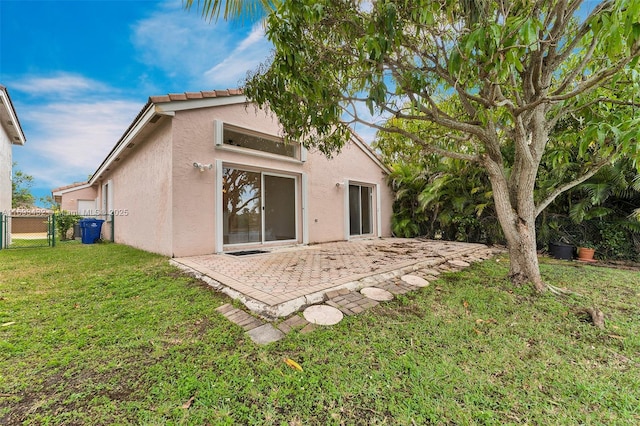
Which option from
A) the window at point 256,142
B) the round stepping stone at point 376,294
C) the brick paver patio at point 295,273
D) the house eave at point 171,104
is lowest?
the round stepping stone at point 376,294

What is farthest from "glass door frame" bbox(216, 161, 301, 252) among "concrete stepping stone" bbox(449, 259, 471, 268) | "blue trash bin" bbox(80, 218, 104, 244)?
"blue trash bin" bbox(80, 218, 104, 244)

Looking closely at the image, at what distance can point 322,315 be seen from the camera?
3.18 metres

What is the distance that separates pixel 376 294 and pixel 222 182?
17.5 feet

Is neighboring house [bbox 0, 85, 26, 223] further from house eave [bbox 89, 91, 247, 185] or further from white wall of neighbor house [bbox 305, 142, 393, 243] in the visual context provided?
white wall of neighbor house [bbox 305, 142, 393, 243]

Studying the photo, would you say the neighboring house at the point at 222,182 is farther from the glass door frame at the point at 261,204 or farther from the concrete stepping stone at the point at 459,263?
the concrete stepping stone at the point at 459,263

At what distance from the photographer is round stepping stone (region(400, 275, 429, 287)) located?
4.50 m

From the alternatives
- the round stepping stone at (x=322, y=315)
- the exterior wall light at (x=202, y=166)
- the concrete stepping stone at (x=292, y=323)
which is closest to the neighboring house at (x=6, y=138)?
the exterior wall light at (x=202, y=166)

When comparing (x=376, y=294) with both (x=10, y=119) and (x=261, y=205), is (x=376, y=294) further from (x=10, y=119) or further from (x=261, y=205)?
(x=10, y=119)

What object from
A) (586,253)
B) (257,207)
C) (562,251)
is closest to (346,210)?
(257,207)

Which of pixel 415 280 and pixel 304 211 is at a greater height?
pixel 304 211

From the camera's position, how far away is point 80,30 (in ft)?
27.1

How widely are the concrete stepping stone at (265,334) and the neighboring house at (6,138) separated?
12.6m

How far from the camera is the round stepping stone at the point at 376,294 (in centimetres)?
377

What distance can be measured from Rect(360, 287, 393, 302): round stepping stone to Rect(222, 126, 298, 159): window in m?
5.28
